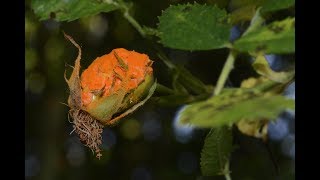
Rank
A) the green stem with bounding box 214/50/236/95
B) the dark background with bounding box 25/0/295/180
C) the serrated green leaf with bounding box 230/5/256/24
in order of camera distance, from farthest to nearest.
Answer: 1. the dark background with bounding box 25/0/295/180
2. the serrated green leaf with bounding box 230/5/256/24
3. the green stem with bounding box 214/50/236/95

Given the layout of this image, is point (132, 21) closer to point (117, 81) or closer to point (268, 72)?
point (117, 81)

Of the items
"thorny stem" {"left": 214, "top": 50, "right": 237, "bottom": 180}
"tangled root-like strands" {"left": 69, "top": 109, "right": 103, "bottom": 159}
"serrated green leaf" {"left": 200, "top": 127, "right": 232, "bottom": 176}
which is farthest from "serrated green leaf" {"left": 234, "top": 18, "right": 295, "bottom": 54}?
"tangled root-like strands" {"left": 69, "top": 109, "right": 103, "bottom": 159}

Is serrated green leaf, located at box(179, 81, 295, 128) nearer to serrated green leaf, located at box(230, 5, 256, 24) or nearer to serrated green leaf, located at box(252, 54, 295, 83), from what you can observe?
serrated green leaf, located at box(252, 54, 295, 83)

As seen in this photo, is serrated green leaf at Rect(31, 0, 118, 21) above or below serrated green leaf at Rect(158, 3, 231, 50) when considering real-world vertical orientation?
above

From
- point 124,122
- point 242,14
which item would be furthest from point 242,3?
point 124,122

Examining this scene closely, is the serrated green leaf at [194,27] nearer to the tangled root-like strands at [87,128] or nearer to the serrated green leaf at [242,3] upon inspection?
the serrated green leaf at [242,3]
